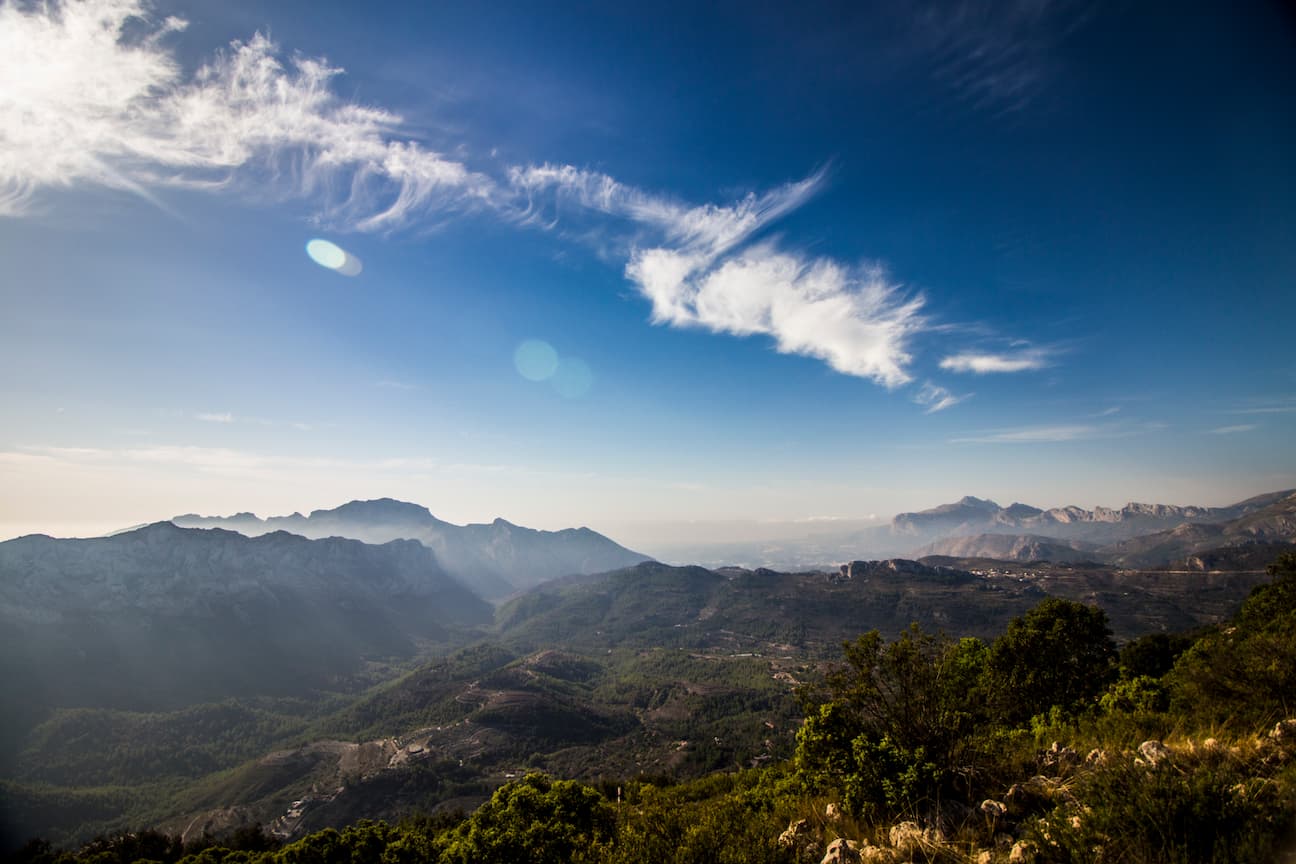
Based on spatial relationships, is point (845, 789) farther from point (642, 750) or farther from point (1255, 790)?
point (642, 750)

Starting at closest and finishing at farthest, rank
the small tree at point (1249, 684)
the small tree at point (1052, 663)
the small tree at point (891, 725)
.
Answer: the small tree at point (891, 725), the small tree at point (1249, 684), the small tree at point (1052, 663)

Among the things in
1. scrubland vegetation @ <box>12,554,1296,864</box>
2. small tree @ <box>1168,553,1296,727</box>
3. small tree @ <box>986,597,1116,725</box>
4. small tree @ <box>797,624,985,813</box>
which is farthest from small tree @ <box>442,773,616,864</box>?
small tree @ <box>986,597,1116,725</box>

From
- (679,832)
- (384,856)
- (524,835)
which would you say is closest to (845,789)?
(679,832)

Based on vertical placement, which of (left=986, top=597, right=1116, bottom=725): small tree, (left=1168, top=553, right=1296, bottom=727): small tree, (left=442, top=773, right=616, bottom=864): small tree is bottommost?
(left=442, top=773, right=616, bottom=864): small tree

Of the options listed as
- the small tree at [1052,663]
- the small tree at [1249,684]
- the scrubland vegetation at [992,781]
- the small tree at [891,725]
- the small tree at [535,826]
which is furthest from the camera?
the small tree at [1052,663]

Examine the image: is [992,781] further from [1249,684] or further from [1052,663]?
[1052,663]

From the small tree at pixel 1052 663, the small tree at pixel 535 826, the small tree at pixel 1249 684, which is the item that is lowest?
the small tree at pixel 535 826

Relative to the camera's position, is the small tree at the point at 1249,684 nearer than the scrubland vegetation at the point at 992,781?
No

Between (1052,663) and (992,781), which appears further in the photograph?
(1052,663)

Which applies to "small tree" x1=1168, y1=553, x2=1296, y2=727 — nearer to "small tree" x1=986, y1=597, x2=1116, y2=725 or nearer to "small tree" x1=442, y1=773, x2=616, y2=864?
"small tree" x1=986, y1=597, x2=1116, y2=725

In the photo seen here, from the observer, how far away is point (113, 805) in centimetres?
15988

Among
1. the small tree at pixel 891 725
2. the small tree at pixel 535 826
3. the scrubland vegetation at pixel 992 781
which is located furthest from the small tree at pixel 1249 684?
the small tree at pixel 535 826

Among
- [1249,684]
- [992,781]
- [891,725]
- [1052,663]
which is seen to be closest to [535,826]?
[891,725]

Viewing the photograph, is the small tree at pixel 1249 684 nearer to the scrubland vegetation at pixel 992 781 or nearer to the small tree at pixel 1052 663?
the scrubland vegetation at pixel 992 781
